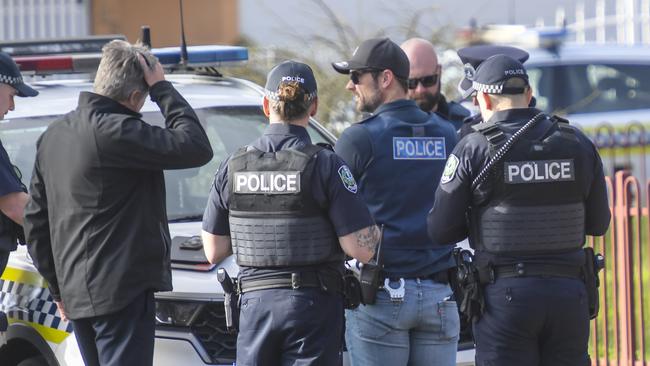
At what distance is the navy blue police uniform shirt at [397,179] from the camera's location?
4.86m

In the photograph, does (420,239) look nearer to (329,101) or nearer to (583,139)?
(583,139)

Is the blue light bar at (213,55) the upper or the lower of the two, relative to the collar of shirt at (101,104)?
upper

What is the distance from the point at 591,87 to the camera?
1292 cm

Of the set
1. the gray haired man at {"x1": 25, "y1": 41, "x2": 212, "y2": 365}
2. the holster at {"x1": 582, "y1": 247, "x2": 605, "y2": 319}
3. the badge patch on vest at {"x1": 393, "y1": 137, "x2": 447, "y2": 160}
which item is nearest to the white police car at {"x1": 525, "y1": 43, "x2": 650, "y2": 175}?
the badge patch on vest at {"x1": 393, "y1": 137, "x2": 447, "y2": 160}

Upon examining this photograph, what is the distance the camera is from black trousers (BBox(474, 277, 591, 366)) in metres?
4.58

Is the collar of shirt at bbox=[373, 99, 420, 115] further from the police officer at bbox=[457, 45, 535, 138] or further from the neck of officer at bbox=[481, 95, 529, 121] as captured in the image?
the police officer at bbox=[457, 45, 535, 138]

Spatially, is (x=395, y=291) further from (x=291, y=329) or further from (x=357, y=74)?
(x=357, y=74)

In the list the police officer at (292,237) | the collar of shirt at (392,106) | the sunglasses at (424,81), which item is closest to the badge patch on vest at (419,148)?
the collar of shirt at (392,106)

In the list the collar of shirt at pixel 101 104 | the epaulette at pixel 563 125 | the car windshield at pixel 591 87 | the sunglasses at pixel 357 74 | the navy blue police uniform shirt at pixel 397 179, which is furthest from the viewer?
the car windshield at pixel 591 87

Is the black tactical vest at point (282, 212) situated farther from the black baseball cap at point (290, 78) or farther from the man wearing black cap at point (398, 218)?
the man wearing black cap at point (398, 218)

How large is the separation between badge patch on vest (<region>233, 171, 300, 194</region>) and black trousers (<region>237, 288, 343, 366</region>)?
0.36 metres

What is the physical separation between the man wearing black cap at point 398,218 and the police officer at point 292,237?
1.07ft

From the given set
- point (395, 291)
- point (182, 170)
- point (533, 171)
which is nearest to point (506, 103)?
point (533, 171)

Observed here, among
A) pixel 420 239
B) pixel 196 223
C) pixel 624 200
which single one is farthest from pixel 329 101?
pixel 420 239
